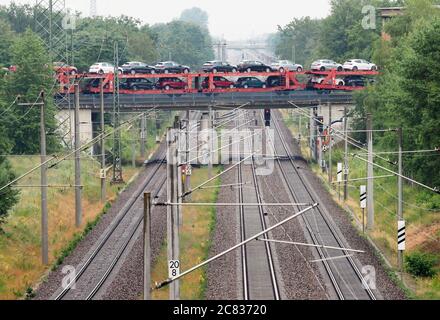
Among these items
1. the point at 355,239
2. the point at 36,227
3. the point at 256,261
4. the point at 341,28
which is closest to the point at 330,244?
the point at 355,239

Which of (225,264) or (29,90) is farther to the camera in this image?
(29,90)

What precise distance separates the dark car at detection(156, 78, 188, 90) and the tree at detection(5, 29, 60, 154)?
36.7 ft

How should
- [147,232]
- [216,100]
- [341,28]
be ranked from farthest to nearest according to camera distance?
[341,28]
[216,100]
[147,232]

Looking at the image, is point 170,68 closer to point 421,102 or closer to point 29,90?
point 29,90

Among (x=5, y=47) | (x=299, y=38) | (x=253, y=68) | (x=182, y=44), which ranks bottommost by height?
(x=253, y=68)

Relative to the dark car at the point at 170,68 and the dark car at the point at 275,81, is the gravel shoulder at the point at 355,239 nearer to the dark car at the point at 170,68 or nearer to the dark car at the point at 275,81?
the dark car at the point at 275,81

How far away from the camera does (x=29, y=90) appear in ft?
190

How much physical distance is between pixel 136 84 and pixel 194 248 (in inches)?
1356

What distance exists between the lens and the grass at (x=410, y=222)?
31.0 m

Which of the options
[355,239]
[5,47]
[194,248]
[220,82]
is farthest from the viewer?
[5,47]

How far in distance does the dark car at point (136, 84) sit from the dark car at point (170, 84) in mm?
548

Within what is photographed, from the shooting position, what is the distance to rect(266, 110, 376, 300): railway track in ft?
96.6

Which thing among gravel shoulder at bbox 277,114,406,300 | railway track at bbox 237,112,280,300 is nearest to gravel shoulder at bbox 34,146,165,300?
railway track at bbox 237,112,280,300

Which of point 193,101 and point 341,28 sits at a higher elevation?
point 341,28
